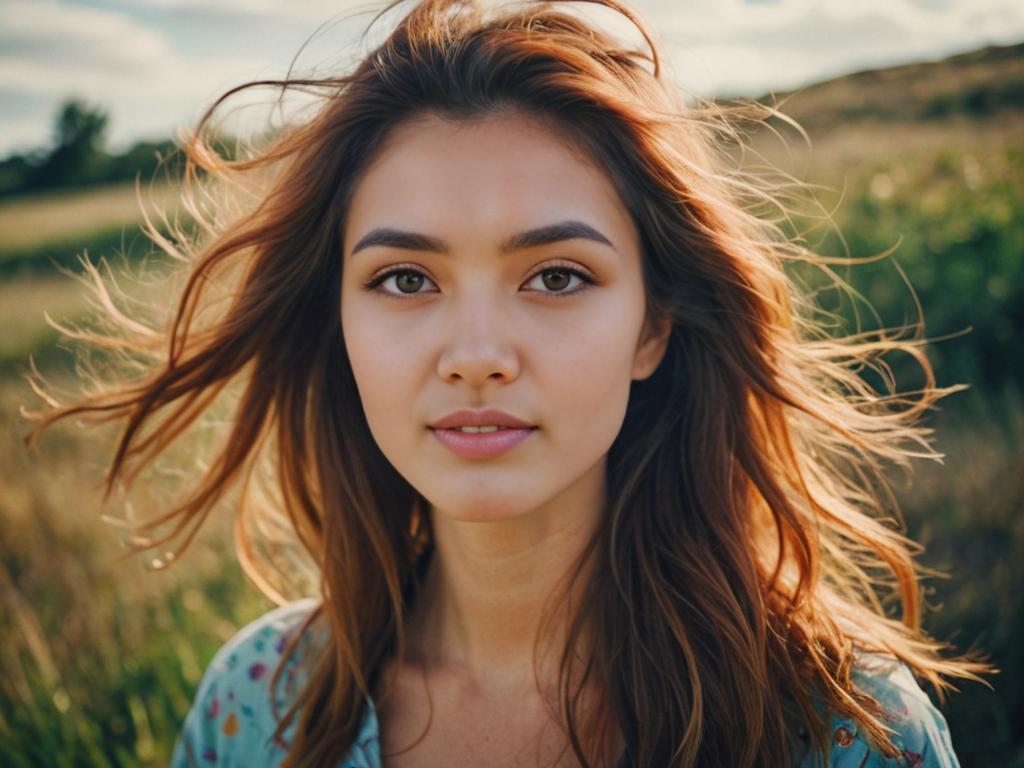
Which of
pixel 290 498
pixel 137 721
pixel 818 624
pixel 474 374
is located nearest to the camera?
pixel 474 374

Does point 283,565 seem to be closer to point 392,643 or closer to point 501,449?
point 392,643

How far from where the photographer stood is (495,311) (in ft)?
6.05

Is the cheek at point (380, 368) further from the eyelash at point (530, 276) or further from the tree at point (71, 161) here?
the tree at point (71, 161)

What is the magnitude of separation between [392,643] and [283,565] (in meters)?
0.84

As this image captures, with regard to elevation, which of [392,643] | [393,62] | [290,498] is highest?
[393,62]

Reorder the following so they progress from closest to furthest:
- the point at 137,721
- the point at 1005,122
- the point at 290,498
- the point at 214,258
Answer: the point at 214,258 < the point at 290,498 < the point at 137,721 < the point at 1005,122

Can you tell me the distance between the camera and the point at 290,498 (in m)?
2.62

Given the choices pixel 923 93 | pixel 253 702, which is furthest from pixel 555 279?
pixel 923 93

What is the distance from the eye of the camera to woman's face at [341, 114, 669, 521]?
1.84 metres

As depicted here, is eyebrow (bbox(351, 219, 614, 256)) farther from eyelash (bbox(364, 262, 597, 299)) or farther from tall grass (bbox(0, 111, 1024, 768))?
tall grass (bbox(0, 111, 1024, 768))

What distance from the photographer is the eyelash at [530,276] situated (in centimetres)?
190

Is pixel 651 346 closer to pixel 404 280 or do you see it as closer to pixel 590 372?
pixel 590 372

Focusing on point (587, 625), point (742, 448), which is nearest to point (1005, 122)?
point (742, 448)

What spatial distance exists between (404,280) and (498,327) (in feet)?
0.94
